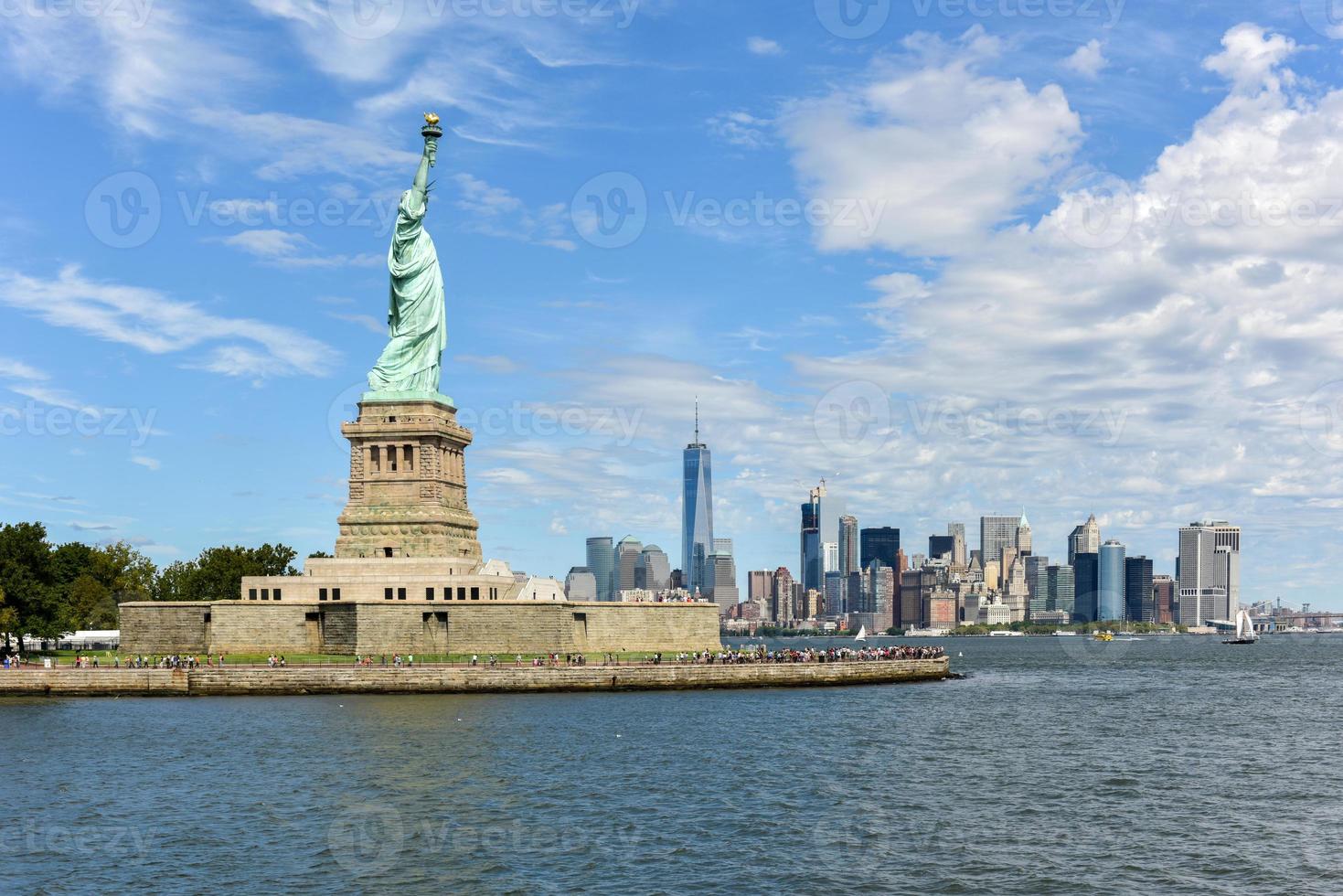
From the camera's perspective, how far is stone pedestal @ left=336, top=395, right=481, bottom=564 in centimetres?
10088

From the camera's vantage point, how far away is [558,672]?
9000 cm

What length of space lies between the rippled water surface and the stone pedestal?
19.8m

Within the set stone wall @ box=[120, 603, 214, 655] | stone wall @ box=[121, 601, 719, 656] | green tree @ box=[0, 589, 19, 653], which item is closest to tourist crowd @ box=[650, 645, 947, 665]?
stone wall @ box=[121, 601, 719, 656]

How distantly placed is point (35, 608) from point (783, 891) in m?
82.2

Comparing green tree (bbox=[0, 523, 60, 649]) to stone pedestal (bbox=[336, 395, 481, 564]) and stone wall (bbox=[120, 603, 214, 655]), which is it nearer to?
stone wall (bbox=[120, 603, 214, 655])

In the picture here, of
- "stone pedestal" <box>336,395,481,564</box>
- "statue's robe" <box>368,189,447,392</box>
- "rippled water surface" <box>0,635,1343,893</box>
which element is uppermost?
"statue's robe" <box>368,189,447,392</box>

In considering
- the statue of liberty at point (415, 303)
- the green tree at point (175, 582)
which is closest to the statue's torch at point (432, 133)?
the statue of liberty at point (415, 303)

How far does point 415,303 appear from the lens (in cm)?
10925

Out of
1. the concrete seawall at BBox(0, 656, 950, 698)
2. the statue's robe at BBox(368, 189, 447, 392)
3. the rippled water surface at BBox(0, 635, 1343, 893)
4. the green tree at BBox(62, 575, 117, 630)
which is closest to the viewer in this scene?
the rippled water surface at BBox(0, 635, 1343, 893)

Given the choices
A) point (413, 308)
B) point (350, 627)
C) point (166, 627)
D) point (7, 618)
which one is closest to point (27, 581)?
point (7, 618)

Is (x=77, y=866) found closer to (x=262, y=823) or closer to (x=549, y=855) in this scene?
(x=262, y=823)

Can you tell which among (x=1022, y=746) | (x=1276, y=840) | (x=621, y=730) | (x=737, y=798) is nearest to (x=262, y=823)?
(x=737, y=798)

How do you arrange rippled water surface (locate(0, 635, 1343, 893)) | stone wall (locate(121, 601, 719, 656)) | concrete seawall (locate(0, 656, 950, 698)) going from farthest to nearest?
stone wall (locate(121, 601, 719, 656))
concrete seawall (locate(0, 656, 950, 698))
rippled water surface (locate(0, 635, 1343, 893))

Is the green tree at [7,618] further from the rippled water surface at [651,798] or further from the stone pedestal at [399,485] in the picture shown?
the stone pedestal at [399,485]
